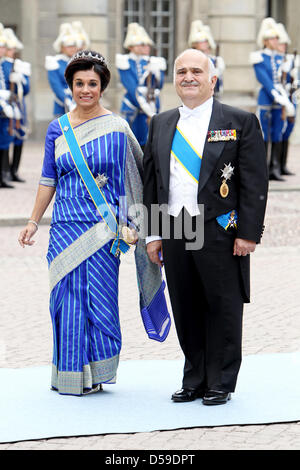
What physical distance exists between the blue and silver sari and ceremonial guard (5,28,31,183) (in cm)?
978

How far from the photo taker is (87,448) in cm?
475

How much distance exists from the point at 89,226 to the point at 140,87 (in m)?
10.3

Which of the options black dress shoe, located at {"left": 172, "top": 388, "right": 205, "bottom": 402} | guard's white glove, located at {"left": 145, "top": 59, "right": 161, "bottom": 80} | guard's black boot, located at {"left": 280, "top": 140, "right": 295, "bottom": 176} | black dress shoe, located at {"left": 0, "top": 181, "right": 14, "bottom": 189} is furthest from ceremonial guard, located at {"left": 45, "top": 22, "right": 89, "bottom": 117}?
black dress shoe, located at {"left": 172, "top": 388, "right": 205, "bottom": 402}

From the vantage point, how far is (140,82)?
1577 cm

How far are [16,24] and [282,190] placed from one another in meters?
11.3

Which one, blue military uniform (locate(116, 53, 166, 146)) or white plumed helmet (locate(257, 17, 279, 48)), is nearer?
blue military uniform (locate(116, 53, 166, 146))

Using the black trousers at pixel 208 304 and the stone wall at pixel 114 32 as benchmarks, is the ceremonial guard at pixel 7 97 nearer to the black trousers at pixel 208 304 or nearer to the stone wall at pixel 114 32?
the stone wall at pixel 114 32

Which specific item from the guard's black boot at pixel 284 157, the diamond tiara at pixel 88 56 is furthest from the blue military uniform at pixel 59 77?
the diamond tiara at pixel 88 56

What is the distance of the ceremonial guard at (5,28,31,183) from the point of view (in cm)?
1538

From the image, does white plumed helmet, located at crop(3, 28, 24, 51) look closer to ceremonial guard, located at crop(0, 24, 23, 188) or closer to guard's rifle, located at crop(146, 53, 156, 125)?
ceremonial guard, located at crop(0, 24, 23, 188)

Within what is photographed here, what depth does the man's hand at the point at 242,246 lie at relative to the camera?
533 cm

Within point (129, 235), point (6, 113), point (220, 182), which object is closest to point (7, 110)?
point (6, 113)

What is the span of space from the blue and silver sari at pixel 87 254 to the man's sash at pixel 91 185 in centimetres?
2

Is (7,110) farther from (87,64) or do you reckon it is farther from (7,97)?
(87,64)
